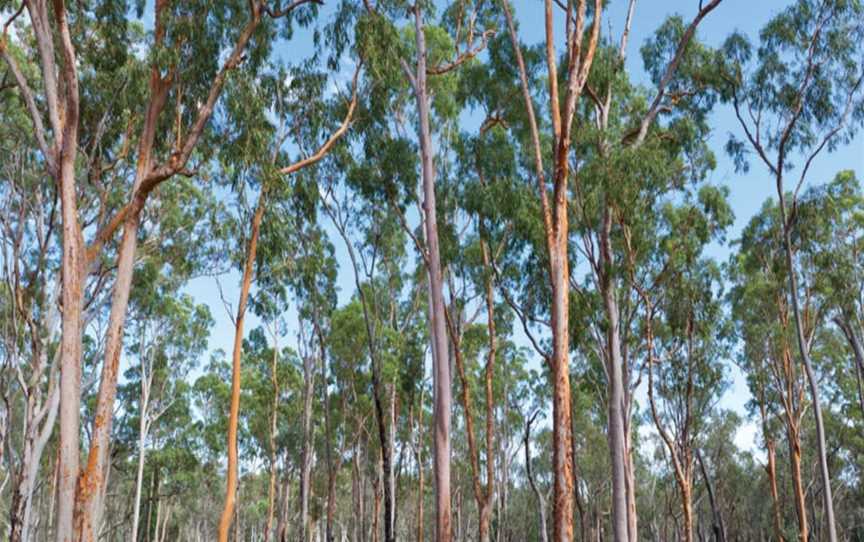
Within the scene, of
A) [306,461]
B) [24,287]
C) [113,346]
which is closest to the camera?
[113,346]

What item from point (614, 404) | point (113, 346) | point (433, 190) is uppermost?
point (433, 190)

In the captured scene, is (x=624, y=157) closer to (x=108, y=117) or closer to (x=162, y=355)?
(x=108, y=117)

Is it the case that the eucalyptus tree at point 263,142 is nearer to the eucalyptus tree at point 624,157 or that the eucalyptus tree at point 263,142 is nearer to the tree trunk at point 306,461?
the eucalyptus tree at point 624,157

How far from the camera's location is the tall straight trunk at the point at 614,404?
39.7ft

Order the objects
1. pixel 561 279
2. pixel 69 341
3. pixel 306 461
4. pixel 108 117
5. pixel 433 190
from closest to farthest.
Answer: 1. pixel 69 341
2. pixel 561 279
3. pixel 433 190
4. pixel 108 117
5. pixel 306 461

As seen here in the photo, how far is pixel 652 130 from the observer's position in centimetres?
1474

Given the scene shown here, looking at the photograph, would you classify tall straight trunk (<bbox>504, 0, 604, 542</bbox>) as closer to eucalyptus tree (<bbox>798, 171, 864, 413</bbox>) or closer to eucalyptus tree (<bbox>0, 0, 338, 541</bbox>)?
eucalyptus tree (<bbox>0, 0, 338, 541</bbox>)

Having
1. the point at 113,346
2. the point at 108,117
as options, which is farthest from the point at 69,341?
the point at 108,117

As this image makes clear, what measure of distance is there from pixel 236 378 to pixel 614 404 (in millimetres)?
6167

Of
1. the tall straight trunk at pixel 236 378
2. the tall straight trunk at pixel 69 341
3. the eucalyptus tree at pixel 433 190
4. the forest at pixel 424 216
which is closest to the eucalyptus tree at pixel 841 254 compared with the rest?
the forest at pixel 424 216

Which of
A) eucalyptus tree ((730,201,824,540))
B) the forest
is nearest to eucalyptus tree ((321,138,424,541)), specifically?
the forest

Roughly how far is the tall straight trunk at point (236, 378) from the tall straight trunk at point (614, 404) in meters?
5.94

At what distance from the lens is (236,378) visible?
1176cm

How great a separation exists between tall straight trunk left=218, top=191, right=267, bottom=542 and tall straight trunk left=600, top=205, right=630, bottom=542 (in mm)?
5944
